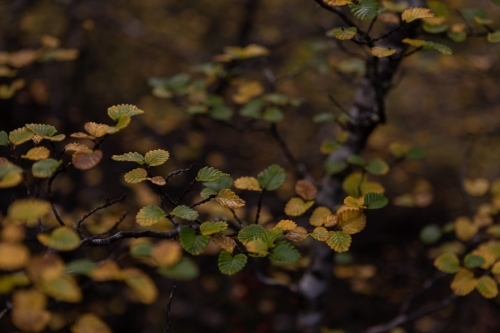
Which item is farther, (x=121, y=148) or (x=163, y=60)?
(x=163, y=60)

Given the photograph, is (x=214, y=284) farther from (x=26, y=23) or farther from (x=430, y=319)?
(x=26, y=23)

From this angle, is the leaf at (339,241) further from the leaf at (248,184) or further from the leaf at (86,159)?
the leaf at (86,159)

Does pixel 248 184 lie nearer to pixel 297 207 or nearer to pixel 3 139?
pixel 297 207

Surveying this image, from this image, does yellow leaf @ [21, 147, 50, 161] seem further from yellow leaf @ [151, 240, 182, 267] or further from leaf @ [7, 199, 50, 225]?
yellow leaf @ [151, 240, 182, 267]

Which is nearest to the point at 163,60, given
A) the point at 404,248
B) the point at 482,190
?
the point at 404,248

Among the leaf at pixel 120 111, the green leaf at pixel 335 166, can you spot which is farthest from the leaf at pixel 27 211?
the green leaf at pixel 335 166

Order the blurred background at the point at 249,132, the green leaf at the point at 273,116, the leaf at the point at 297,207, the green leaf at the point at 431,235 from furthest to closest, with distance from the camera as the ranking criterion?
the blurred background at the point at 249,132 < the green leaf at the point at 431,235 < the green leaf at the point at 273,116 < the leaf at the point at 297,207
